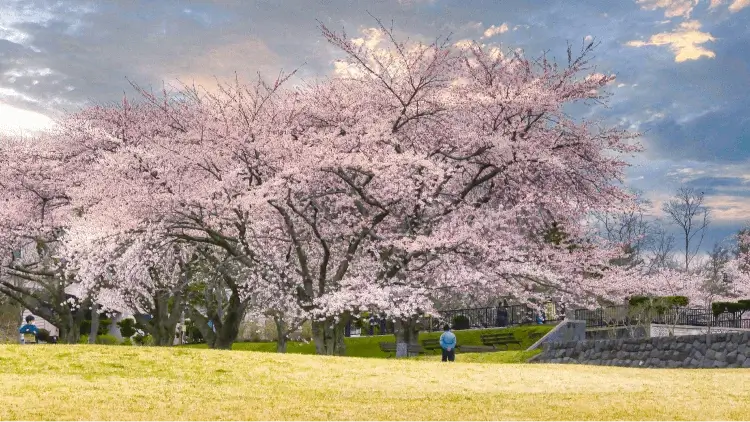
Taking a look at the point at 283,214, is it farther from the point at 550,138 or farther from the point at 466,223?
the point at 550,138

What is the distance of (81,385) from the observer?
13.8 meters

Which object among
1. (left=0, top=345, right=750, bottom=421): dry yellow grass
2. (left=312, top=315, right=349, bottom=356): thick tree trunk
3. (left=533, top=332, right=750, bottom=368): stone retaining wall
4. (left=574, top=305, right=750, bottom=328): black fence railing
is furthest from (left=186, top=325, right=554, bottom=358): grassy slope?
(left=0, top=345, right=750, bottom=421): dry yellow grass

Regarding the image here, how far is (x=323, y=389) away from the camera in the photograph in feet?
→ 46.6

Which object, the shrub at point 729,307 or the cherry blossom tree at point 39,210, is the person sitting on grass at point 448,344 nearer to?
the cherry blossom tree at point 39,210

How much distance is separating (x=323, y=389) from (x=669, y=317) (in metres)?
23.9

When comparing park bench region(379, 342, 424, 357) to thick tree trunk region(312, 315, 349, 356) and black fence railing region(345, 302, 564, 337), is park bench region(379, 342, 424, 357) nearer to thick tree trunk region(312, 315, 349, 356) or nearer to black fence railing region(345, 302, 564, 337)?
black fence railing region(345, 302, 564, 337)

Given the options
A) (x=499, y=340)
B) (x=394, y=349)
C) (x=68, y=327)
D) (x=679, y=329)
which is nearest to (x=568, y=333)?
(x=499, y=340)

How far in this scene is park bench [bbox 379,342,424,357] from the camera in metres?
32.2

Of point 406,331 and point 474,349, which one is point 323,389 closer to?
point 474,349

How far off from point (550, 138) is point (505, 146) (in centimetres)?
290

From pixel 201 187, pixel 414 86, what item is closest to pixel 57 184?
pixel 201 187

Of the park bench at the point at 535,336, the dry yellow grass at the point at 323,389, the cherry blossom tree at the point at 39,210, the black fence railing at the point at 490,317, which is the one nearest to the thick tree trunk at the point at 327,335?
the dry yellow grass at the point at 323,389

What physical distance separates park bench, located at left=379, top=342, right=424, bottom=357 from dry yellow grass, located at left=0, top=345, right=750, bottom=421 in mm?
12480

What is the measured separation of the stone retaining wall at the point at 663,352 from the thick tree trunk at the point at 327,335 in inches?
297
